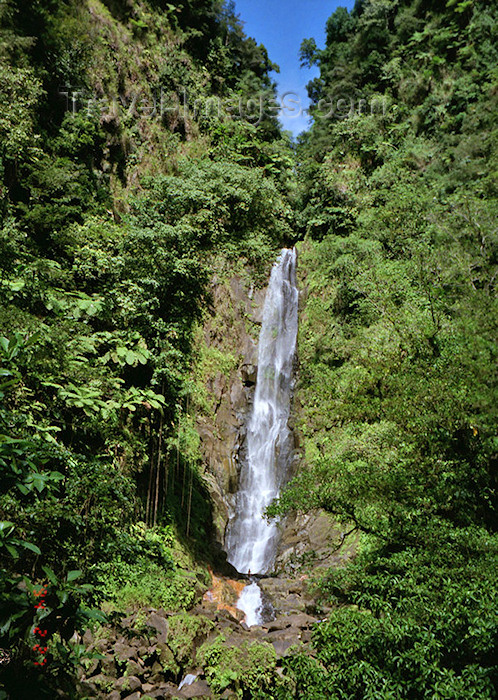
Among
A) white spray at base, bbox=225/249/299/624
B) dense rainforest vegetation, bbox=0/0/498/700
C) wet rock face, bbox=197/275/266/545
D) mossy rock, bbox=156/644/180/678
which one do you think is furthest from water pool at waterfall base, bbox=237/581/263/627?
mossy rock, bbox=156/644/180/678

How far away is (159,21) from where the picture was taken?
66.4 ft

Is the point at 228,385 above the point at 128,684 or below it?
above

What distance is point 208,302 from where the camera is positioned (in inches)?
529

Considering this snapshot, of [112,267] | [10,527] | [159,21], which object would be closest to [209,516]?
[112,267]

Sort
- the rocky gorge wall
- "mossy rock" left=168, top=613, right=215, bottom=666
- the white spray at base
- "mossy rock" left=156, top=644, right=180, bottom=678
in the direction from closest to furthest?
"mossy rock" left=156, top=644, right=180, bottom=678 → "mossy rock" left=168, top=613, right=215, bottom=666 → the rocky gorge wall → the white spray at base

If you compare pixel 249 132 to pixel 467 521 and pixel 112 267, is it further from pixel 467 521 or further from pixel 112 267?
pixel 467 521

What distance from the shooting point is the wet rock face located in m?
13.0

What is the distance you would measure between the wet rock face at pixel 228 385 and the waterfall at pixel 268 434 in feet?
1.18

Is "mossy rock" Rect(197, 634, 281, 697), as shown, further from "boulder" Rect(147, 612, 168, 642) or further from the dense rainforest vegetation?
"boulder" Rect(147, 612, 168, 642)

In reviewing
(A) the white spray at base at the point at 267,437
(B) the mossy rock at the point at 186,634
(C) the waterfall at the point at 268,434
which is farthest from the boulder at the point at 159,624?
(C) the waterfall at the point at 268,434

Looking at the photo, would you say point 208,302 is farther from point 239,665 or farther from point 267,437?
point 239,665

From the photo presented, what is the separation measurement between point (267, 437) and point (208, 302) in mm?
5292

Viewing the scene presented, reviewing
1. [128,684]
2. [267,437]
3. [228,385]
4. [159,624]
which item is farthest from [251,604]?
[228,385]

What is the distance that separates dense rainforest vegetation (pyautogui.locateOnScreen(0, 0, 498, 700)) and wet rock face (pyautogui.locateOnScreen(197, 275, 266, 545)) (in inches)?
37.2
